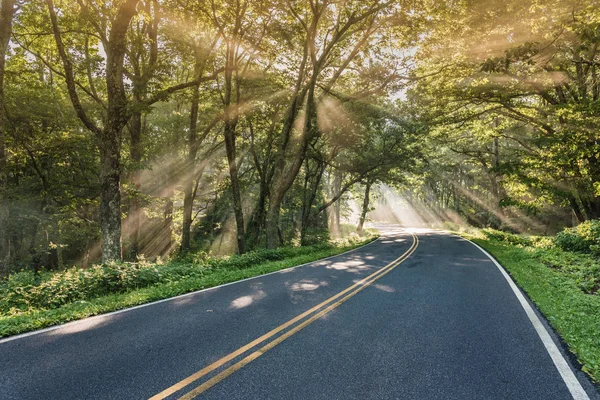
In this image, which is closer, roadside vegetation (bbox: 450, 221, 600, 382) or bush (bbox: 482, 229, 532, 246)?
roadside vegetation (bbox: 450, 221, 600, 382)

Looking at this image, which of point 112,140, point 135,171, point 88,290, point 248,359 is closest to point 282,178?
point 135,171

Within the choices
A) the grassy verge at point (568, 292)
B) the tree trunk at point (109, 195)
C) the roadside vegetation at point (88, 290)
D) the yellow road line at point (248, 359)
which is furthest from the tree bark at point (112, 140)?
the grassy verge at point (568, 292)

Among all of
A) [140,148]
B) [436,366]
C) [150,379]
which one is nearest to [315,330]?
[436,366]

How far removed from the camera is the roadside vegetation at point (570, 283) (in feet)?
16.4

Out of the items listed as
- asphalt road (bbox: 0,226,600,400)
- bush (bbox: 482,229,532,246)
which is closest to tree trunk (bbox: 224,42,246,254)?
asphalt road (bbox: 0,226,600,400)

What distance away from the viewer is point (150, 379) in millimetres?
3840

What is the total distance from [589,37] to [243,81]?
51.8 feet

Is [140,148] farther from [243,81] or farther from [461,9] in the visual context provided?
[461,9]

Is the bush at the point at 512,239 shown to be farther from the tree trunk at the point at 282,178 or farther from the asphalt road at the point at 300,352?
the asphalt road at the point at 300,352

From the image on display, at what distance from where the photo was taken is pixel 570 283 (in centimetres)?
845

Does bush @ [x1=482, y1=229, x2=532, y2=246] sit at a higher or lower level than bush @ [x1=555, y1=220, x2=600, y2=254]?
lower

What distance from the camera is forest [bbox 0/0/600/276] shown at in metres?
11.2

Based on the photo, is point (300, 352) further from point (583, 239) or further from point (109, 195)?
point (583, 239)

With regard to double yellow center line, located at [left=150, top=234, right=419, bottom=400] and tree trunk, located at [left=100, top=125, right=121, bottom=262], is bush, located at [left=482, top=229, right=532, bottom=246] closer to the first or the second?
double yellow center line, located at [left=150, top=234, right=419, bottom=400]
